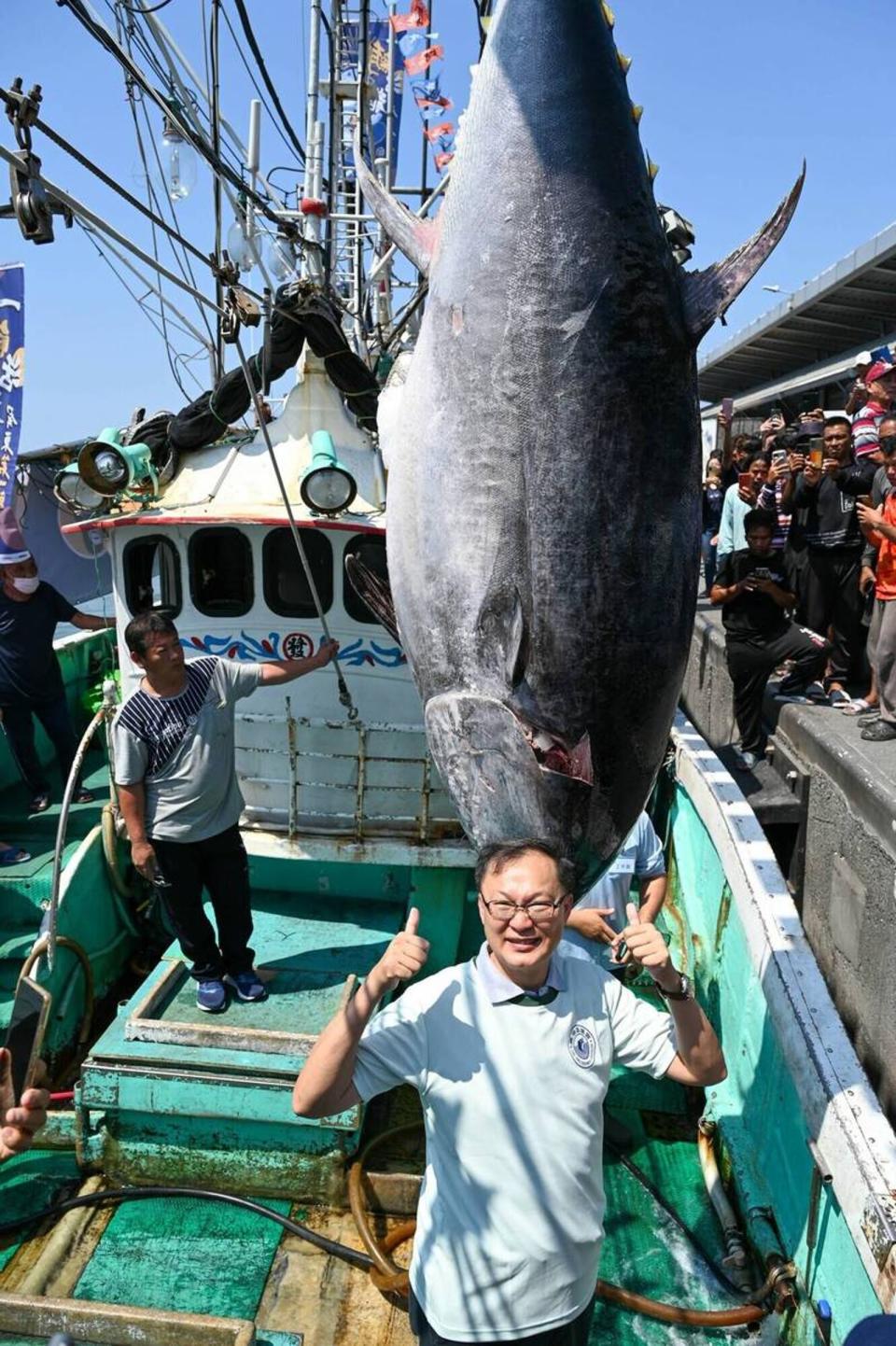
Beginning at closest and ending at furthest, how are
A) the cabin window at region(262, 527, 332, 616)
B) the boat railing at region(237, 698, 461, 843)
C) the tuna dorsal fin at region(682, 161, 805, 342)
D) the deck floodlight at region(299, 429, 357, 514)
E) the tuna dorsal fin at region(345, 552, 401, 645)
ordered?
the tuna dorsal fin at region(682, 161, 805, 342) → the tuna dorsal fin at region(345, 552, 401, 645) → the deck floodlight at region(299, 429, 357, 514) → the boat railing at region(237, 698, 461, 843) → the cabin window at region(262, 527, 332, 616)

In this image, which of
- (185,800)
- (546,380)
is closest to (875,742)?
(185,800)

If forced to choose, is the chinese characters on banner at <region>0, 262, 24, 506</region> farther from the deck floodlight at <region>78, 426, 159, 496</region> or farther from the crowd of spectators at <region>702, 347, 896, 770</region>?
the crowd of spectators at <region>702, 347, 896, 770</region>

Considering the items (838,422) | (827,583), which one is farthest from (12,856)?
(838,422)

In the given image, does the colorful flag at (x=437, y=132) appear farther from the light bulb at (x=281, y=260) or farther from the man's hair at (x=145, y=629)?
the man's hair at (x=145, y=629)

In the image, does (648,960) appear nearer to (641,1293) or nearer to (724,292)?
(724,292)

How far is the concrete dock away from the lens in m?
3.55

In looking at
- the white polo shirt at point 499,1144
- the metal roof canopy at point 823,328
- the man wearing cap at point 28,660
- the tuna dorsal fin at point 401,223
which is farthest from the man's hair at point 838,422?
the metal roof canopy at point 823,328

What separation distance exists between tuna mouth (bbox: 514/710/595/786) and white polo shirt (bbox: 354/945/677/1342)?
0.38 m

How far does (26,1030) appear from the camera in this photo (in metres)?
2.83

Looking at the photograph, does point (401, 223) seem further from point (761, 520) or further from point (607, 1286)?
point (761, 520)

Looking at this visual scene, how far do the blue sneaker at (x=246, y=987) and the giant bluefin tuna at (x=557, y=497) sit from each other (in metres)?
2.25

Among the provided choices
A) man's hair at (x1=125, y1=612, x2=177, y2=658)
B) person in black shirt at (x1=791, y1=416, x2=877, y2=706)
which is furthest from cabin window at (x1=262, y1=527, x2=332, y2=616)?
person in black shirt at (x1=791, y1=416, x2=877, y2=706)

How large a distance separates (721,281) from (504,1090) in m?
1.57

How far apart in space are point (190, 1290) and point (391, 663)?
2.54 meters
